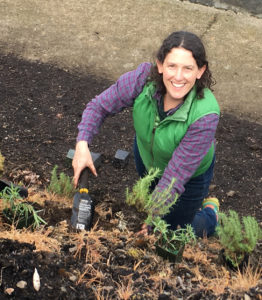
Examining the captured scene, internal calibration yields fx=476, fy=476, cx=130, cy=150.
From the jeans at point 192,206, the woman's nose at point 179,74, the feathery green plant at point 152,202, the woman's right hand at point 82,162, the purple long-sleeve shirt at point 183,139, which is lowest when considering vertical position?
the jeans at point 192,206

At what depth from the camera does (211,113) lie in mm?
2982

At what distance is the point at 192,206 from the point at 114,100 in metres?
1.11

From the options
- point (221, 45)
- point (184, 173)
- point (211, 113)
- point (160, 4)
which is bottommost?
point (184, 173)

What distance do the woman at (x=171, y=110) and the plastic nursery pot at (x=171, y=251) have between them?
0.71ft

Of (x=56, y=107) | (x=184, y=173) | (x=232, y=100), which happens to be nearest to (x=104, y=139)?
(x=56, y=107)

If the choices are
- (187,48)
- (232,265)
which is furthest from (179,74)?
(232,265)

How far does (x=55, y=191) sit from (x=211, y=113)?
1259mm

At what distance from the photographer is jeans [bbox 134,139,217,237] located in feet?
12.0

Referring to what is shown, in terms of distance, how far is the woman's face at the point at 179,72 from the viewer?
2.87 metres

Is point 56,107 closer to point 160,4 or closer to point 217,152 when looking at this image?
point 217,152

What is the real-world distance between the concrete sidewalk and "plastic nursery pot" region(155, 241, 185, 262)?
3.47 meters

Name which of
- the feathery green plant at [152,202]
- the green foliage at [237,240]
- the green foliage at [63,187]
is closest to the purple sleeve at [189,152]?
the feathery green plant at [152,202]

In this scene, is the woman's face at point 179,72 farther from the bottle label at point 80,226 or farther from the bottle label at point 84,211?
the bottle label at point 80,226

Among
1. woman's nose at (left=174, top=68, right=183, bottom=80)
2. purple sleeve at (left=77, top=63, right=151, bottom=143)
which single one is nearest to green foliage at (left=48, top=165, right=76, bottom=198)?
purple sleeve at (left=77, top=63, right=151, bottom=143)
